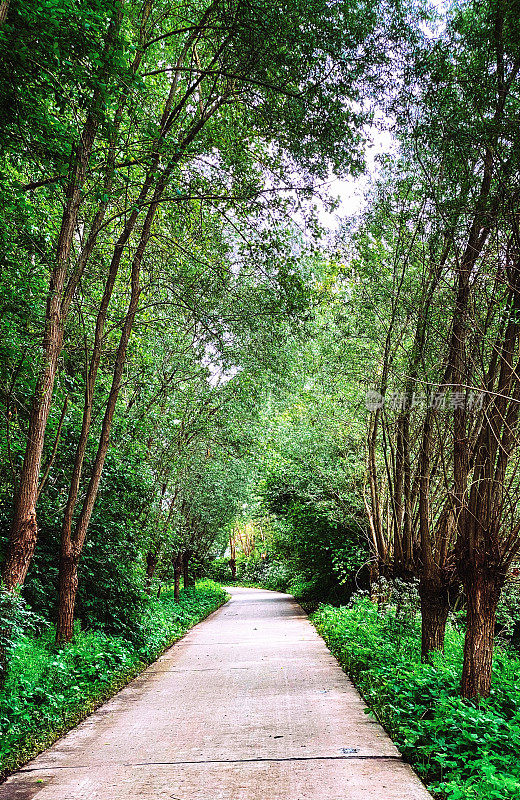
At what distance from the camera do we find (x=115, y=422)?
10.5m

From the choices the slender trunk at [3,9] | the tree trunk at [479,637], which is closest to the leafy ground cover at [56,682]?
the tree trunk at [479,637]

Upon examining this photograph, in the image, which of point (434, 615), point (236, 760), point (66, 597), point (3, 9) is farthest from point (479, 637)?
point (3, 9)

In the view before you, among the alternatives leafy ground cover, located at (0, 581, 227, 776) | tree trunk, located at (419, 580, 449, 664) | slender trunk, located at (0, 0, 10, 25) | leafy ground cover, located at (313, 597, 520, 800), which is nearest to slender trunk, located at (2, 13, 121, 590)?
leafy ground cover, located at (0, 581, 227, 776)

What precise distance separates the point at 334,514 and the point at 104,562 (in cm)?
747

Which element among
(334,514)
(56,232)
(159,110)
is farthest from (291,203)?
(334,514)

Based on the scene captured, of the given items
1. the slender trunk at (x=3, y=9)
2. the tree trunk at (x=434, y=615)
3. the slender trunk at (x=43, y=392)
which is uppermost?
the slender trunk at (x=3, y=9)

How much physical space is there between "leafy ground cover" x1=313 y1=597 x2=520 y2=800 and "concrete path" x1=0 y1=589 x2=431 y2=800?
21 centimetres

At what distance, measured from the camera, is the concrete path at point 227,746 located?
174 inches

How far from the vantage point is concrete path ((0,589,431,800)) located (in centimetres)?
442

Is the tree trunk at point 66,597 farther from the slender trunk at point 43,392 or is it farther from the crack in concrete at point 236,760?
the crack in concrete at point 236,760

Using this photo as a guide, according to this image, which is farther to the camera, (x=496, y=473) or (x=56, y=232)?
(x=56, y=232)

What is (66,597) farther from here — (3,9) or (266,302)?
(3,9)

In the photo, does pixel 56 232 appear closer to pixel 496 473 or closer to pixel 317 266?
pixel 317 266

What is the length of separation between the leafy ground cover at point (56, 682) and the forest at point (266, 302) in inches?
1.4
